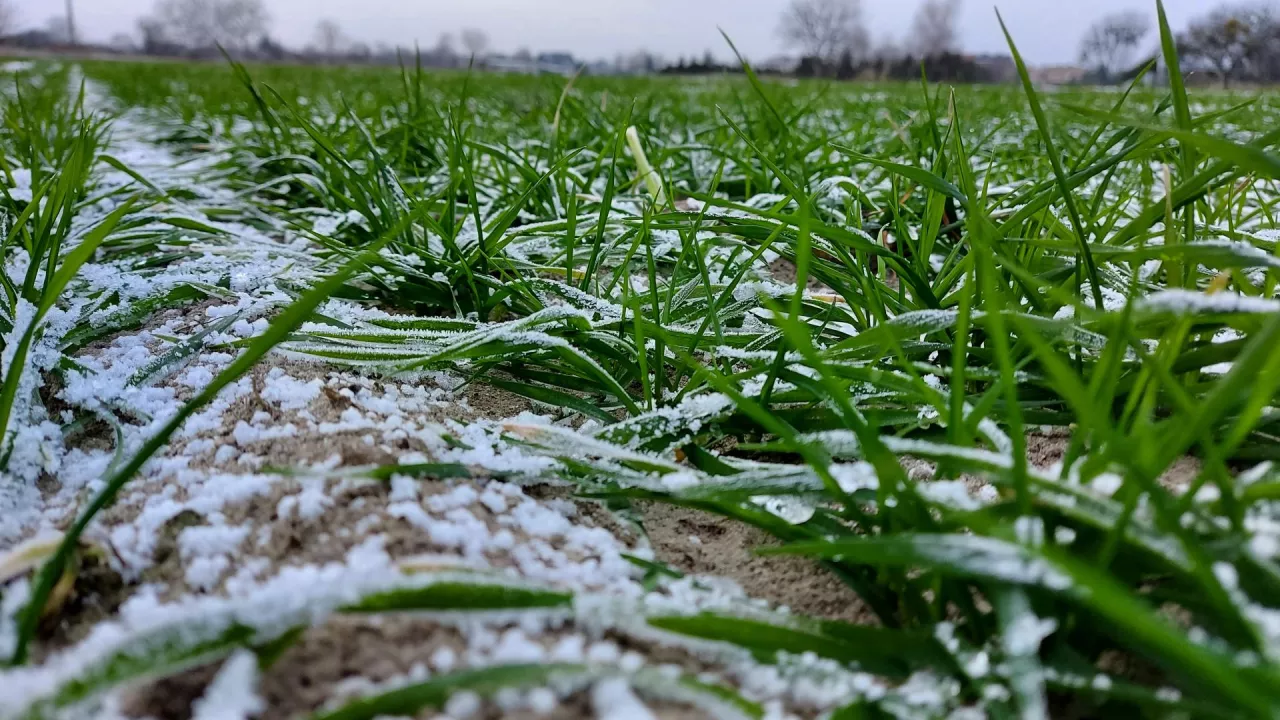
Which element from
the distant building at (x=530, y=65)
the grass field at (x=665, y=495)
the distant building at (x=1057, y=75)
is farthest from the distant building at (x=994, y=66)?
the grass field at (x=665, y=495)

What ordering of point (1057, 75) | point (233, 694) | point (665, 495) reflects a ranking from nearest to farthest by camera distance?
1. point (233, 694)
2. point (665, 495)
3. point (1057, 75)

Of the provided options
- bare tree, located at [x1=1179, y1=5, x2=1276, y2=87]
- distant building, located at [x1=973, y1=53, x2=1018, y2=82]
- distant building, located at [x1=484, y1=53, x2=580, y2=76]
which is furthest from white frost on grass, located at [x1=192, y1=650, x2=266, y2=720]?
bare tree, located at [x1=1179, y1=5, x2=1276, y2=87]

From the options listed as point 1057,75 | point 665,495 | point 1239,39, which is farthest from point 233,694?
point 1239,39

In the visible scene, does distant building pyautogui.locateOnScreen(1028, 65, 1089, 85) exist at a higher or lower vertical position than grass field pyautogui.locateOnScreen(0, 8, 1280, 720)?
higher

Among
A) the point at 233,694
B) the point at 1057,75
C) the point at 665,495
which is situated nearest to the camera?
the point at 233,694

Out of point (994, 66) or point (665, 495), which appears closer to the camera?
point (665, 495)

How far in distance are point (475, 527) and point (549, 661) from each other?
0.49 ft

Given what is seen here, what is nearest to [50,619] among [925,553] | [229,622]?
[229,622]

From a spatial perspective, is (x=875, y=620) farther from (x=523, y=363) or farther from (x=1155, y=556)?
(x=523, y=363)

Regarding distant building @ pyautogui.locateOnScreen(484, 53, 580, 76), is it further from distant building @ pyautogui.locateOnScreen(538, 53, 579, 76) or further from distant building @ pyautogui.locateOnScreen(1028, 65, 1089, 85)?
distant building @ pyautogui.locateOnScreen(1028, 65, 1089, 85)

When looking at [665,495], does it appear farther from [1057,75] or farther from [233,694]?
[1057,75]

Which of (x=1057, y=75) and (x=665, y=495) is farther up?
(x=1057, y=75)

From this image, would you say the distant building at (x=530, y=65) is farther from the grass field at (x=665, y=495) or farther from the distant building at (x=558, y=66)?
the grass field at (x=665, y=495)

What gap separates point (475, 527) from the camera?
0.55 m
